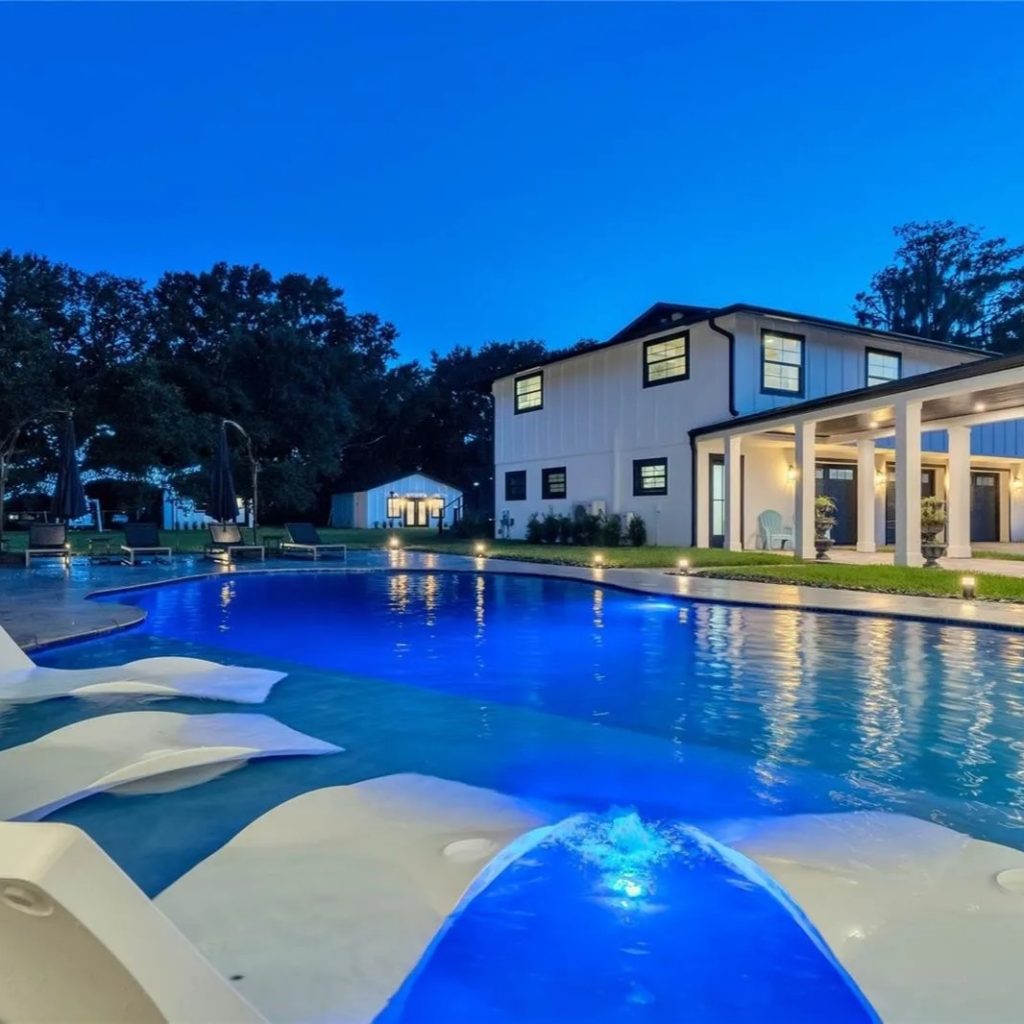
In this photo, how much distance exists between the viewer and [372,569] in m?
14.6

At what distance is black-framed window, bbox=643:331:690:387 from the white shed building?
62.5 ft

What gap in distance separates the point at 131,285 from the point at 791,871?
113ft

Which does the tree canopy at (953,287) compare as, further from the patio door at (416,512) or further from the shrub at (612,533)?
the shrub at (612,533)

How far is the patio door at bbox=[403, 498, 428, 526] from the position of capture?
39.4 m

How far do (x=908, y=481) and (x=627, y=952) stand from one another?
12580 millimetres

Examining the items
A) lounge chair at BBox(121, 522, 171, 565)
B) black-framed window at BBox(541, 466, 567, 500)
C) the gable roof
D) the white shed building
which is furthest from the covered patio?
the white shed building

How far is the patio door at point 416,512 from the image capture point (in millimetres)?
39438

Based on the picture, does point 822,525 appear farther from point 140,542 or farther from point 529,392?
point 140,542

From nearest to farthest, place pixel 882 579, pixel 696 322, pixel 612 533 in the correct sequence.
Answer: pixel 882 579
pixel 696 322
pixel 612 533

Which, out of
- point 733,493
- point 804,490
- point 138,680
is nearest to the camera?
point 138,680

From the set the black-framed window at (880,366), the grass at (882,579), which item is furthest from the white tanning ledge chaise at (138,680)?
the black-framed window at (880,366)

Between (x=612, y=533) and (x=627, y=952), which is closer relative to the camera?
(x=627, y=952)

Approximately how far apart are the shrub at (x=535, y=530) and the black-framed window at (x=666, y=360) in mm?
5388

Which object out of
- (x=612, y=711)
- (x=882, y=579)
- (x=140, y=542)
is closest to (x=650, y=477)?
(x=882, y=579)
